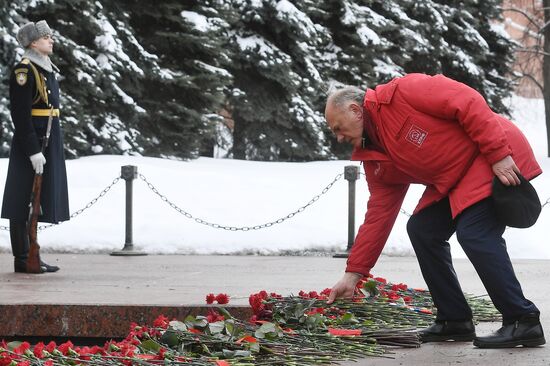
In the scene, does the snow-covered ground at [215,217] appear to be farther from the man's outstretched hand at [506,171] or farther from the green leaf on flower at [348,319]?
the man's outstretched hand at [506,171]

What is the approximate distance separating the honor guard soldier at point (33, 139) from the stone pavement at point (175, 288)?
534mm

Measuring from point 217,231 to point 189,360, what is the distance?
26.4ft

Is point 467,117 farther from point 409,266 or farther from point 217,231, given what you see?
point 217,231

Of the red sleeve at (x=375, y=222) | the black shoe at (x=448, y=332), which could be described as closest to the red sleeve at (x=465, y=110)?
the red sleeve at (x=375, y=222)

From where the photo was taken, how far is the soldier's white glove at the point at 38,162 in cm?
898

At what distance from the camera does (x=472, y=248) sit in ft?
17.5

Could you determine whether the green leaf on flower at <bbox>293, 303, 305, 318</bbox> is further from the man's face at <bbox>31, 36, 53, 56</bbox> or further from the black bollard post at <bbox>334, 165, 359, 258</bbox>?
the black bollard post at <bbox>334, 165, 359, 258</bbox>

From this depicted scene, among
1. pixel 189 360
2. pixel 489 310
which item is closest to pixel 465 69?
pixel 489 310

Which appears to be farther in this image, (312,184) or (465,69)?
(465,69)

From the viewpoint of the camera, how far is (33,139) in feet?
29.2

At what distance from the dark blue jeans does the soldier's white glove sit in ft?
13.6

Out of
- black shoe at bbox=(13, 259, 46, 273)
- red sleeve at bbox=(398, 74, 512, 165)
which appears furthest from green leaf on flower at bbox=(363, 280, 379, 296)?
black shoe at bbox=(13, 259, 46, 273)

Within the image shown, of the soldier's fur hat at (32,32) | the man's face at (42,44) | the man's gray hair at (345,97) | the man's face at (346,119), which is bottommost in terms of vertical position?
the man's face at (346,119)

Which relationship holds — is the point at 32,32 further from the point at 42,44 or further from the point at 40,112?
the point at 40,112
